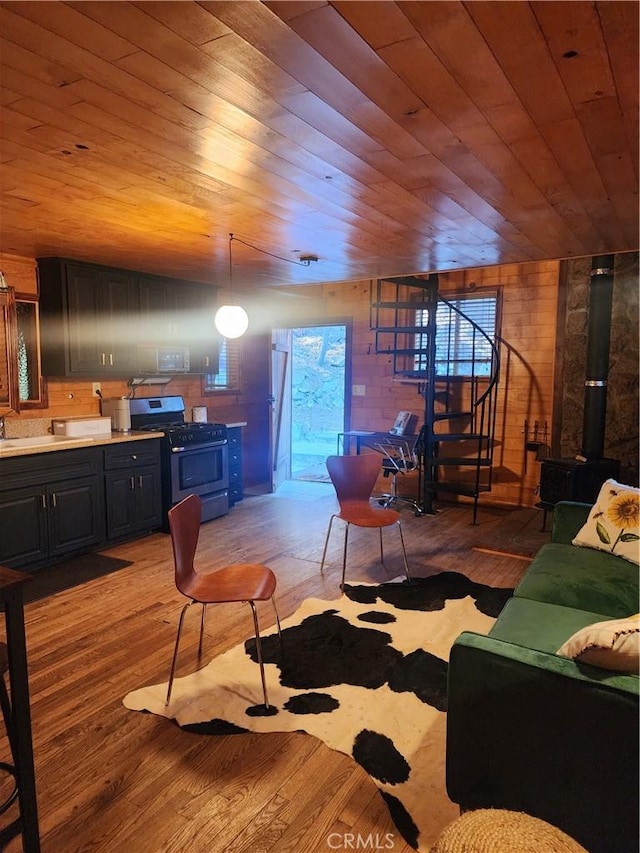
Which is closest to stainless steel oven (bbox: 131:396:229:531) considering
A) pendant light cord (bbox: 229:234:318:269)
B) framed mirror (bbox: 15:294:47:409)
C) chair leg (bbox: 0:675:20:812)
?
framed mirror (bbox: 15:294:47:409)

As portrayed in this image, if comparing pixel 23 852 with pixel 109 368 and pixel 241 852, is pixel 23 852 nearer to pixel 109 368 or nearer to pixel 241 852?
pixel 241 852

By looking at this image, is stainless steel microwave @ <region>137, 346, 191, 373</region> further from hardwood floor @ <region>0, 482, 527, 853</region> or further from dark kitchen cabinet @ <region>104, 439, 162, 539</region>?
hardwood floor @ <region>0, 482, 527, 853</region>

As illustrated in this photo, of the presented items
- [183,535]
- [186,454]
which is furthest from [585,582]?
[186,454]

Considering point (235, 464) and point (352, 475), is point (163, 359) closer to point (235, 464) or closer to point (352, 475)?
point (235, 464)

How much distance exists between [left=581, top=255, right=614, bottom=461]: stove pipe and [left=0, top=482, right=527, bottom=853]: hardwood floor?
1.81 m

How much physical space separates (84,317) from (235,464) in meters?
2.17

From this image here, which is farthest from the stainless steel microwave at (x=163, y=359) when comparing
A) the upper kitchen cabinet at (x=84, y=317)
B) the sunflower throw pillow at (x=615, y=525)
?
the sunflower throw pillow at (x=615, y=525)

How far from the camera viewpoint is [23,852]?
1.63 meters

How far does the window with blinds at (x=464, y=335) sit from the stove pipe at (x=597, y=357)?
3.40 ft

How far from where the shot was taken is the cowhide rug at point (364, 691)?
6.40 ft

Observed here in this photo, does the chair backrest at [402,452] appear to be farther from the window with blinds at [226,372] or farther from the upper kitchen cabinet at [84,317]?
the upper kitchen cabinet at [84,317]

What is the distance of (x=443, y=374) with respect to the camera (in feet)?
19.6

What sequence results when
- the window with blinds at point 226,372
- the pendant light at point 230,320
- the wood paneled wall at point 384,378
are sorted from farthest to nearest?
1. the window with blinds at point 226,372
2. the wood paneled wall at point 384,378
3. the pendant light at point 230,320

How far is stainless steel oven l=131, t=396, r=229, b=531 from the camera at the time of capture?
4742 millimetres
